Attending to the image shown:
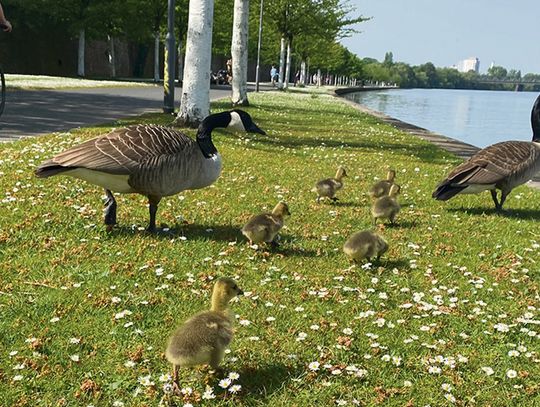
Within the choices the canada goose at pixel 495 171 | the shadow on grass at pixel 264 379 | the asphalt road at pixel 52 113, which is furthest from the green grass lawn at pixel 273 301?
the asphalt road at pixel 52 113

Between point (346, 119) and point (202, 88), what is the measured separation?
12.6m

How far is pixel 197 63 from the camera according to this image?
16.4 m

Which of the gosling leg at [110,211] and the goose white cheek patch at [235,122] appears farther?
the goose white cheek patch at [235,122]

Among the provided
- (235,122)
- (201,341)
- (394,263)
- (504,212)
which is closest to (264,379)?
(201,341)

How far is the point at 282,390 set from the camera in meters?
4.06

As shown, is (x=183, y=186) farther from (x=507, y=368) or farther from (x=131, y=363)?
(x=507, y=368)

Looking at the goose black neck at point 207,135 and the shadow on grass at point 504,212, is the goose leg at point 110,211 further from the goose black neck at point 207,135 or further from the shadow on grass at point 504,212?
the shadow on grass at point 504,212

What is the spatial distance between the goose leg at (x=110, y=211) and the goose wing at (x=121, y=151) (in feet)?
2.57

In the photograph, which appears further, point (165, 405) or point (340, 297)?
point (340, 297)

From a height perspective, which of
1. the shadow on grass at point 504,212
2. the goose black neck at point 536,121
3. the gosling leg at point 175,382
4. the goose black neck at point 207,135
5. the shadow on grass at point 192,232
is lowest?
the gosling leg at point 175,382

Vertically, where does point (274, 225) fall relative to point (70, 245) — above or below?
above

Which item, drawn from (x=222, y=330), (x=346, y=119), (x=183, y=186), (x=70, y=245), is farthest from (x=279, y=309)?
(x=346, y=119)

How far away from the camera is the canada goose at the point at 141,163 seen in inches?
251

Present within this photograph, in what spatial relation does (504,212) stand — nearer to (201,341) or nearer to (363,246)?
(363,246)
